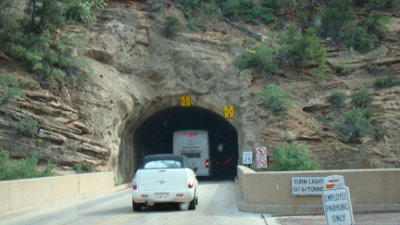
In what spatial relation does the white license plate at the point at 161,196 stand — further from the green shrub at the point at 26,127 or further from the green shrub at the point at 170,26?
the green shrub at the point at 170,26

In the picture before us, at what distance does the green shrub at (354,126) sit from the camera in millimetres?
30875

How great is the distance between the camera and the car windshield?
1611 centimetres

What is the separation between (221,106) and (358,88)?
1026 cm

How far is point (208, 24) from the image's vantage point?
40469mm

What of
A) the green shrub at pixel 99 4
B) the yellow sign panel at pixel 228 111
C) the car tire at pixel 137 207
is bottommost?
the car tire at pixel 137 207

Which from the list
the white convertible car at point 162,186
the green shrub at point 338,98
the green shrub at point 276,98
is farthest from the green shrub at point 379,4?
the white convertible car at point 162,186

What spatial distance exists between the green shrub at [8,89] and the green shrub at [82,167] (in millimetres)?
5289

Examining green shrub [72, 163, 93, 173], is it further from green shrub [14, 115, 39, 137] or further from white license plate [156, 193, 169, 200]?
white license plate [156, 193, 169, 200]

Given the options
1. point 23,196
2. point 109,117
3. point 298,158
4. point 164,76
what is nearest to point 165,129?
point 164,76

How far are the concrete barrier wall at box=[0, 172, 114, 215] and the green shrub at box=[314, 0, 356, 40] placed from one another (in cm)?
2349

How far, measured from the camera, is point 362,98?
108 ft

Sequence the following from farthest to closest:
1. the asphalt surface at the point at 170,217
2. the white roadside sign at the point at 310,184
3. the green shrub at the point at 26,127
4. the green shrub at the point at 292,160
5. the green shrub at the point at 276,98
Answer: the green shrub at the point at 276,98
the green shrub at the point at 26,127
the green shrub at the point at 292,160
the white roadside sign at the point at 310,184
the asphalt surface at the point at 170,217

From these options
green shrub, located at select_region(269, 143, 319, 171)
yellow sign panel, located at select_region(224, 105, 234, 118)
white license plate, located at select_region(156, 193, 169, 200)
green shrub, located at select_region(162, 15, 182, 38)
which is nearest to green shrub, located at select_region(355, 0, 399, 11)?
yellow sign panel, located at select_region(224, 105, 234, 118)

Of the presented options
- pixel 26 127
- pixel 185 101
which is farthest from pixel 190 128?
pixel 26 127
